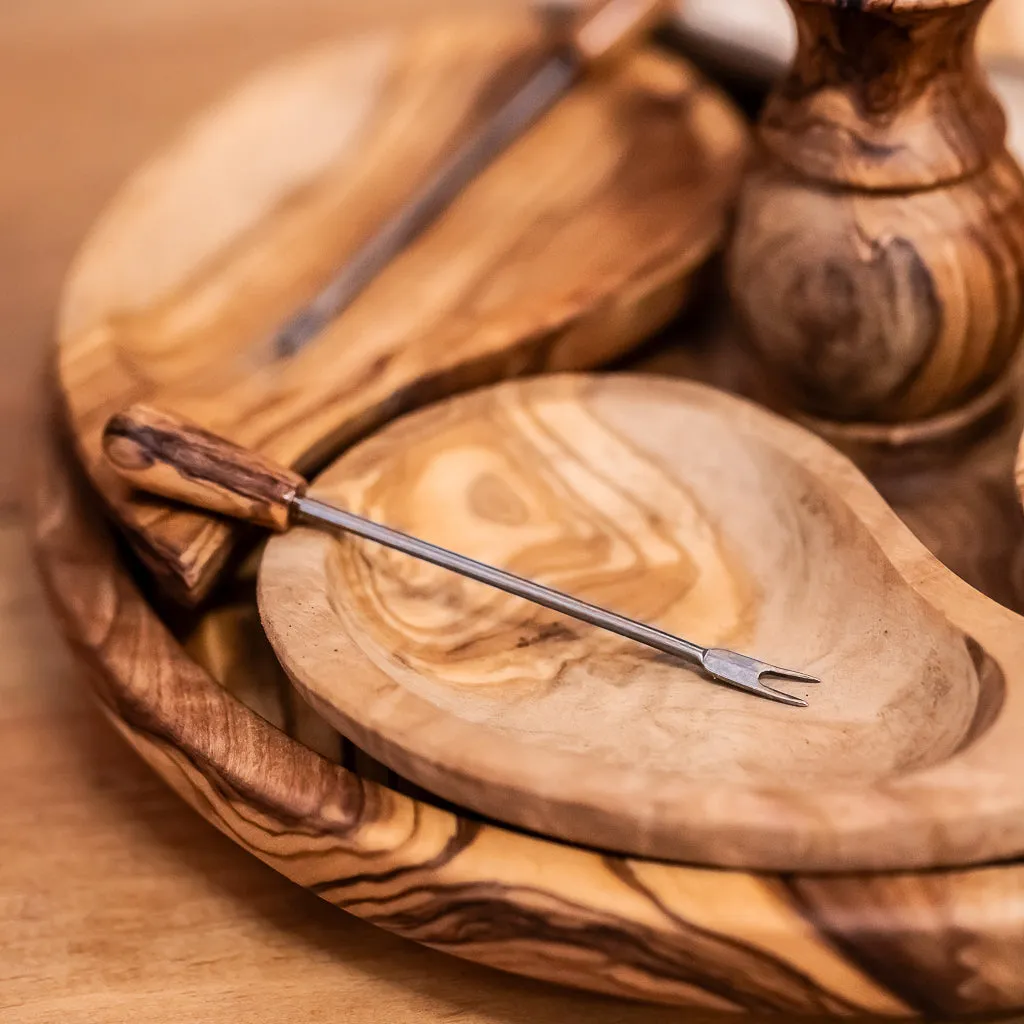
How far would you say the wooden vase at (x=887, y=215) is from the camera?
55cm

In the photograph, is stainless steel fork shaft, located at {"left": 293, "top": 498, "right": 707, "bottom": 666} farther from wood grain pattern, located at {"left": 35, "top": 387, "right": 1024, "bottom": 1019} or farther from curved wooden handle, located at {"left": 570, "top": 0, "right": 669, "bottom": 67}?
curved wooden handle, located at {"left": 570, "top": 0, "right": 669, "bottom": 67}

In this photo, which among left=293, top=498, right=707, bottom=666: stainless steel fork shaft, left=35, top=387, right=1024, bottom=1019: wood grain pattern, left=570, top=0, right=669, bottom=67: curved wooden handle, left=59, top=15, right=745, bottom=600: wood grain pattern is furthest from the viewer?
left=570, top=0, right=669, bottom=67: curved wooden handle

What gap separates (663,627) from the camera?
537 millimetres

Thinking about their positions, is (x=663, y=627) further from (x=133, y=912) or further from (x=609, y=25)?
(x=609, y=25)

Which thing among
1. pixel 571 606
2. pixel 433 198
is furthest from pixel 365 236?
pixel 571 606

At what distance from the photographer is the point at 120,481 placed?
1.87ft

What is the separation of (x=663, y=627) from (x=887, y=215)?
0.64 ft

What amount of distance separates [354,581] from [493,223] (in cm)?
28

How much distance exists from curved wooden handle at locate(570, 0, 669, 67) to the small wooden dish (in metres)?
0.30

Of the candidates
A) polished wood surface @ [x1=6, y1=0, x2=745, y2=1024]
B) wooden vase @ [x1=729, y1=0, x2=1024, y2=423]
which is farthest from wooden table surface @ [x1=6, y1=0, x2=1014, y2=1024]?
wooden vase @ [x1=729, y1=0, x2=1024, y2=423]

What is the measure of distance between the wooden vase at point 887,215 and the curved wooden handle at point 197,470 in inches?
9.1

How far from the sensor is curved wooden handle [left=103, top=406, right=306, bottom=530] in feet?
1.78

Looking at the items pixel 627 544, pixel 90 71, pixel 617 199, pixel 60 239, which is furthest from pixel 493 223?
pixel 90 71

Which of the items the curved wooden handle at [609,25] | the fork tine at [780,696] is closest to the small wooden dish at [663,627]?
the fork tine at [780,696]
